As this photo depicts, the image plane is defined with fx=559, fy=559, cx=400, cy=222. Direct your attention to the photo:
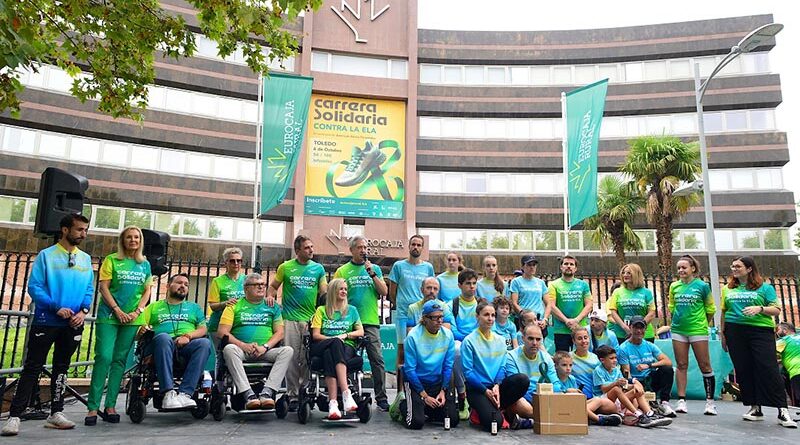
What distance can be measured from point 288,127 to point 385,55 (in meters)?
16.0

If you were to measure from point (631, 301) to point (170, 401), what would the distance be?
6.51 m

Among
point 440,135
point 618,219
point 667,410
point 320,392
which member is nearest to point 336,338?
point 320,392

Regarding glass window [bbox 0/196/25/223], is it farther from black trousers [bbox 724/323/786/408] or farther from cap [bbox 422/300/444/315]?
black trousers [bbox 724/323/786/408]

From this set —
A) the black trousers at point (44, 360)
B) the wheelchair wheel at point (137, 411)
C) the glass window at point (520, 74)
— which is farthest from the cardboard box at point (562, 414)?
the glass window at point (520, 74)

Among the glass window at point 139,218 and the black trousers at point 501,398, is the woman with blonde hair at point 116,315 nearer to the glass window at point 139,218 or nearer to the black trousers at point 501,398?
the black trousers at point 501,398

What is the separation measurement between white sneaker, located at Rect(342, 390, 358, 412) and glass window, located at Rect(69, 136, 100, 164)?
25.3m

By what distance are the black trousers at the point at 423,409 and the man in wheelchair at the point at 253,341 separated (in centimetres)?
154

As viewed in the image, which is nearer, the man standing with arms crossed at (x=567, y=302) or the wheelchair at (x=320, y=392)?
the wheelchair at (x=320, y=392)

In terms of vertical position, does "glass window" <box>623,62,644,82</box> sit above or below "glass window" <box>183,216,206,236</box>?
above

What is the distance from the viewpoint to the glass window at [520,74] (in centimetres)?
3247

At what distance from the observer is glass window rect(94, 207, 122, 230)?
26.6 m

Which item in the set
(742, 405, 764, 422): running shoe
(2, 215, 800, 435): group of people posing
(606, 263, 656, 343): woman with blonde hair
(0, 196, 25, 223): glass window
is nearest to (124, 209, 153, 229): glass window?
(0, 196, 25, 223): glass window

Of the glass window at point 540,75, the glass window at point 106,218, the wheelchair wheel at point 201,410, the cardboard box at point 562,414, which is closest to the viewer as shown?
the cardboard box at point 562,414

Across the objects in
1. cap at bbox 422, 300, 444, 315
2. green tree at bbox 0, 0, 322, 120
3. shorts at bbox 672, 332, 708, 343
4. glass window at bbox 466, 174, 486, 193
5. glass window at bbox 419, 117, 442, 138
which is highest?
glass window at bbox 419, 117, 442, 138
